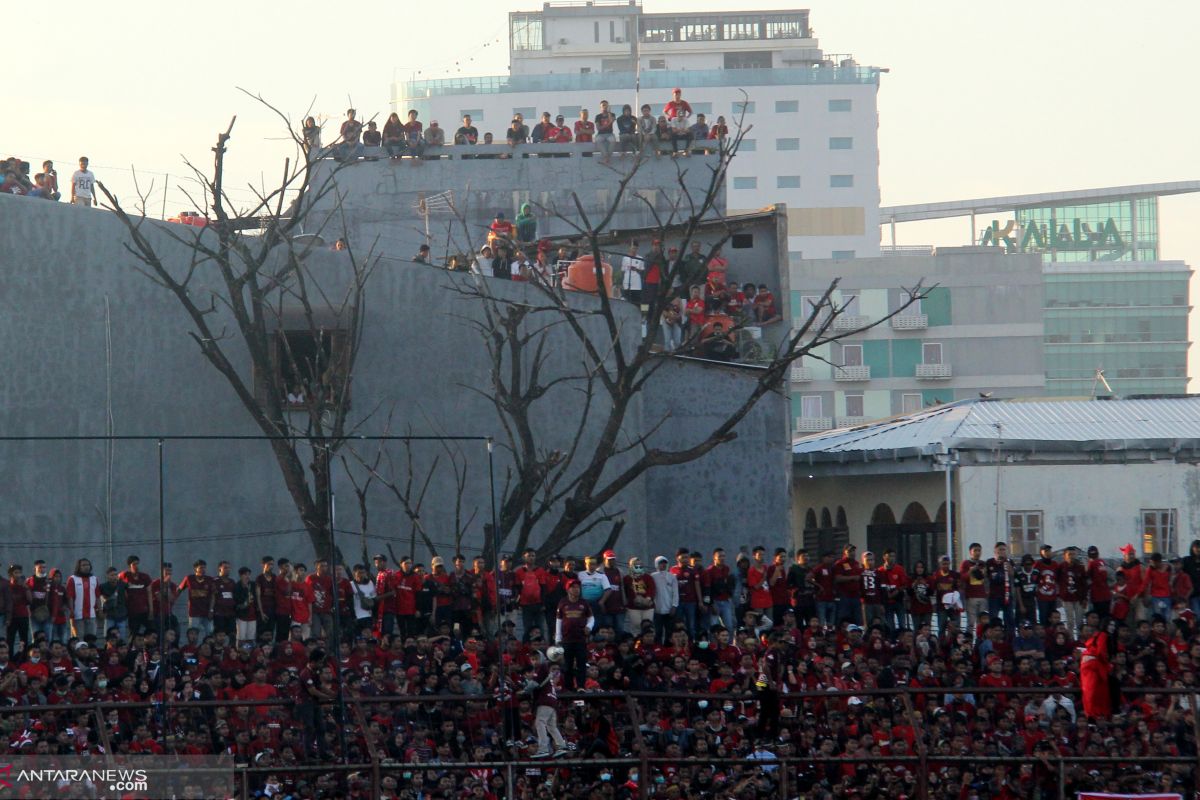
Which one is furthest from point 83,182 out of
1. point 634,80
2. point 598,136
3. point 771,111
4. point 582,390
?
point 771,111

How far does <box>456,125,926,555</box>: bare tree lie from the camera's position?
2775 cm

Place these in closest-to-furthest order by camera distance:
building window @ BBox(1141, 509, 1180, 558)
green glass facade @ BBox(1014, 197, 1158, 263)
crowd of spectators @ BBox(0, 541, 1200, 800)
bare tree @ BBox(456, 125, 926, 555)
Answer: crowd of spectators @ BBox(0, 541, 1200, 800)
bare tree @ BBox(456, 125, 926, 555)
building window @ BBox(1141, 509, 1180, 558)
green glass facade @ BBox(1014, 197, 1158, 263)

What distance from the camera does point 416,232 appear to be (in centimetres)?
3806

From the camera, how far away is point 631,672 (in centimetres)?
2184

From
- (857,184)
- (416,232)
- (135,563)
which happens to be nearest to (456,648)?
(135,563)

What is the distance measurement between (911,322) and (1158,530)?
55.4 m

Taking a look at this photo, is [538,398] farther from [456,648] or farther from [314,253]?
[456,648]

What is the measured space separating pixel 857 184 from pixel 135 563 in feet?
288

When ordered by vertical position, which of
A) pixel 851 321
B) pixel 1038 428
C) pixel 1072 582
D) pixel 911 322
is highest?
pixel 851 321

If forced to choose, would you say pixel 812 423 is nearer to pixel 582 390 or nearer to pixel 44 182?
pixel 582 390

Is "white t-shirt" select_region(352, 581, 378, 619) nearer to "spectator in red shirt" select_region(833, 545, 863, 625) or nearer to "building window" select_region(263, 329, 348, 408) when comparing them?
"building window" select_region(263, 329, 348, 408)

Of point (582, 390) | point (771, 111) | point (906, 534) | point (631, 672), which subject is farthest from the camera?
point (771, 111)

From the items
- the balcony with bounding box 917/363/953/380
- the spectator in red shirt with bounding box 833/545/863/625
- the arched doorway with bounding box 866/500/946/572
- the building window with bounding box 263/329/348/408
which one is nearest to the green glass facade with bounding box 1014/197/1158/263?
the balcony with bounding box 917/363/953/380

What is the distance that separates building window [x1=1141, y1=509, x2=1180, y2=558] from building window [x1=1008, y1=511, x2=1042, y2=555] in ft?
6.38
